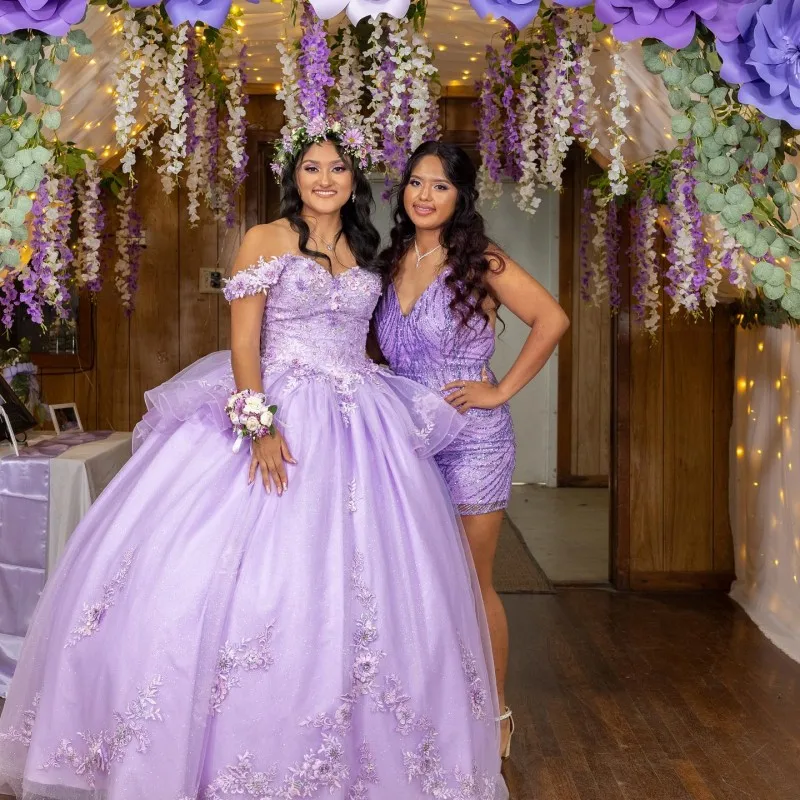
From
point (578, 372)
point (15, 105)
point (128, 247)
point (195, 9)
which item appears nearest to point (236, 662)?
point (15, 105)

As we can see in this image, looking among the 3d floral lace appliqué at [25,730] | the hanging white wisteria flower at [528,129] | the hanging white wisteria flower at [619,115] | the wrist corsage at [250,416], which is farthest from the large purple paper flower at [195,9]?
the hanging white wisteria flower at [528,129]

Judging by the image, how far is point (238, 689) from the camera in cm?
189

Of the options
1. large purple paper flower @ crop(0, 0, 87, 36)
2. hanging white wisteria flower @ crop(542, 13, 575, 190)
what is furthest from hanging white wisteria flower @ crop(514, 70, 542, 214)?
large purple paper flower @ crop(0, 0, 87, 36)

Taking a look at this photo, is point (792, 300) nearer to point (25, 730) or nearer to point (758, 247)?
point (758, 247)

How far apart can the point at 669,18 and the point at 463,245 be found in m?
1.46

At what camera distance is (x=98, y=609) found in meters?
2.03

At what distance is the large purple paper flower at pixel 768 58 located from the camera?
3.45 ft

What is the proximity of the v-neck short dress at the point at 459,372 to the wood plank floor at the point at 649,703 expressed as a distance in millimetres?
759

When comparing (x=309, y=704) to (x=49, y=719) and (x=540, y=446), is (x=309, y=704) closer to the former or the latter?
(x=49, y=719)

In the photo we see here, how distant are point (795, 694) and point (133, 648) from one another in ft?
7.46

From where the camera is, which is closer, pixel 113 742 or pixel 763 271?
pixel 763 271

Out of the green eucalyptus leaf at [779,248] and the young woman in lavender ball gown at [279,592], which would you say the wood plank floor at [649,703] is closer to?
the young woman in lavender ball gown at [279,592]

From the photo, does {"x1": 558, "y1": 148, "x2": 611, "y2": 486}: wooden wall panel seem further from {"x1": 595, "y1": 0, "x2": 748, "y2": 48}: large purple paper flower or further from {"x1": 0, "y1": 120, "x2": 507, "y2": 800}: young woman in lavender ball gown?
{"x1": 595, "y1": 0, "x2": 748, "y2": 48}: large purple paper flower

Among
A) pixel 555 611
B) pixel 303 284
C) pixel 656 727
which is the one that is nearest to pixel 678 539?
pixel 555 611
